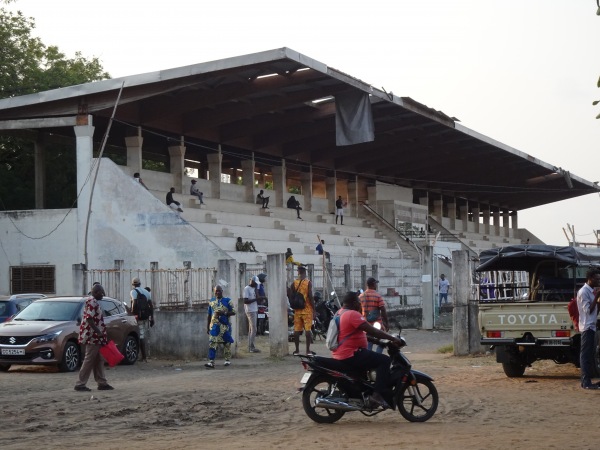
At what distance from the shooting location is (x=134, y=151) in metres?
39.6

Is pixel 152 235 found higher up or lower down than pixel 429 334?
higher up

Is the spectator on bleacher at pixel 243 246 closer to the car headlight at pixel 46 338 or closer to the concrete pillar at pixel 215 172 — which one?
the concrete pillar at pixel 215 172

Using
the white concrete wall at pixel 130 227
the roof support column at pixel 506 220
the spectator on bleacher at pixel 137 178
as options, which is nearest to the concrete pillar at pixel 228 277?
the white concrete wall at pixel 130 227

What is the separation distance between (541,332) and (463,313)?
575 centimetres

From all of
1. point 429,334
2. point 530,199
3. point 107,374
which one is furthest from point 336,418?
point 530,199

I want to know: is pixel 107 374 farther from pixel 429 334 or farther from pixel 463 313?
pixel 429 334

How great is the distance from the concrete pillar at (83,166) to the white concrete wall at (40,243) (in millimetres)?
230

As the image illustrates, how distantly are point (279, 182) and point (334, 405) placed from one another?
38.0 metres

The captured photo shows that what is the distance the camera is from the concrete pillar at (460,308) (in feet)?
76.8

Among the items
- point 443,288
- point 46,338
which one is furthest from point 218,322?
point 443,288

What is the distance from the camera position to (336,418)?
1259cm

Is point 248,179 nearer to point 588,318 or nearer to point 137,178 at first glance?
point 137,178

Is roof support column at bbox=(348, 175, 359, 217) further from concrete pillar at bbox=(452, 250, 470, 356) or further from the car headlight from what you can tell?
the car headlight

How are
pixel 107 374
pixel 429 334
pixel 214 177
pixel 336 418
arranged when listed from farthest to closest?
pixel 214 177, pixel 429 334, pixel 107 374, pixel 336 418
